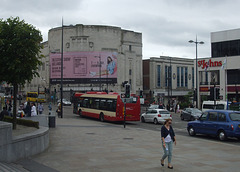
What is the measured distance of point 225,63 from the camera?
168 ft

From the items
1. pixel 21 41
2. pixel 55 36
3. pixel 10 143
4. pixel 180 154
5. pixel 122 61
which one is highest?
pixel 55 36

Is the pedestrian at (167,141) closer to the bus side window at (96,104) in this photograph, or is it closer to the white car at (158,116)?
the white car at (158,116)

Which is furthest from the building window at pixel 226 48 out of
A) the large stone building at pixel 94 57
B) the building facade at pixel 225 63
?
the large stone building at pixel 94 57

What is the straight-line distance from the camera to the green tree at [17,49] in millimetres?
13664

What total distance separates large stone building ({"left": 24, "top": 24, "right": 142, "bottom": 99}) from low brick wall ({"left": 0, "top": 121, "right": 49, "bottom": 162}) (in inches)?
2503

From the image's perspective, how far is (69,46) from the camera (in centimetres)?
8125

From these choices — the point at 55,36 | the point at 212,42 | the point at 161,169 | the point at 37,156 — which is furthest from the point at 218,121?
the point at 55,36

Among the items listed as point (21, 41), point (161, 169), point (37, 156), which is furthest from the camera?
point (21, 41)

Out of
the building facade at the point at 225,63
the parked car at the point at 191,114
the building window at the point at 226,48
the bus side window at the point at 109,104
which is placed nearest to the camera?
the bus side window at the point at 109,104

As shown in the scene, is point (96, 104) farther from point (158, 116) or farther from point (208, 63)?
point (208, 63)

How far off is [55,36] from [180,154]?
3010 inches

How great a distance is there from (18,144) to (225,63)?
1820 inches

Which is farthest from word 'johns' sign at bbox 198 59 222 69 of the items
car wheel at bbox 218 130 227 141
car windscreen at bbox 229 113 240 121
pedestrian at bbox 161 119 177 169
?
pedestrian at bbox 161 119 177 169

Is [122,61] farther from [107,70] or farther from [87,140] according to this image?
[87,140]
